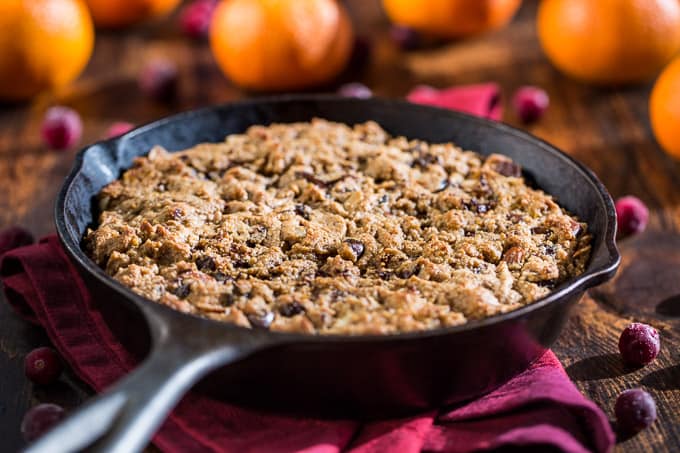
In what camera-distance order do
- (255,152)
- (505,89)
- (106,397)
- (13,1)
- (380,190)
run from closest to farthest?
(106,397) < (380,190) < (255,152) < (13,1) < (505,89)

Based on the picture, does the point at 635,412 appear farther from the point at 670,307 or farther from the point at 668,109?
the point at 668,109

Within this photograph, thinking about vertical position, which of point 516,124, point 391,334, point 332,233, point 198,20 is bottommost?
point 516,124

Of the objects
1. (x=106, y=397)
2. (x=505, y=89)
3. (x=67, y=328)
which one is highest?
(x=106, y=397)

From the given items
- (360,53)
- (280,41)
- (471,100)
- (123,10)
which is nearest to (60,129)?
(280,41)

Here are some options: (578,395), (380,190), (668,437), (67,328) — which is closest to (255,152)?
(380,190)

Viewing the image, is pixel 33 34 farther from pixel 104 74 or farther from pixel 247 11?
pixel 247 11

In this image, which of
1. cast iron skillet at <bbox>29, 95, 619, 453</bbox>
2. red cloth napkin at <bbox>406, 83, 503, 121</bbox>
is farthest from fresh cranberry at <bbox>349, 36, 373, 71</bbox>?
cast iron skillet at <bbox>29, 95, 619, 453</bbox>

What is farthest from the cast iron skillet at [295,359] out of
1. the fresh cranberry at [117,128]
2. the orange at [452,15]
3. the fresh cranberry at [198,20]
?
the fresh cranberry at [198,20]
